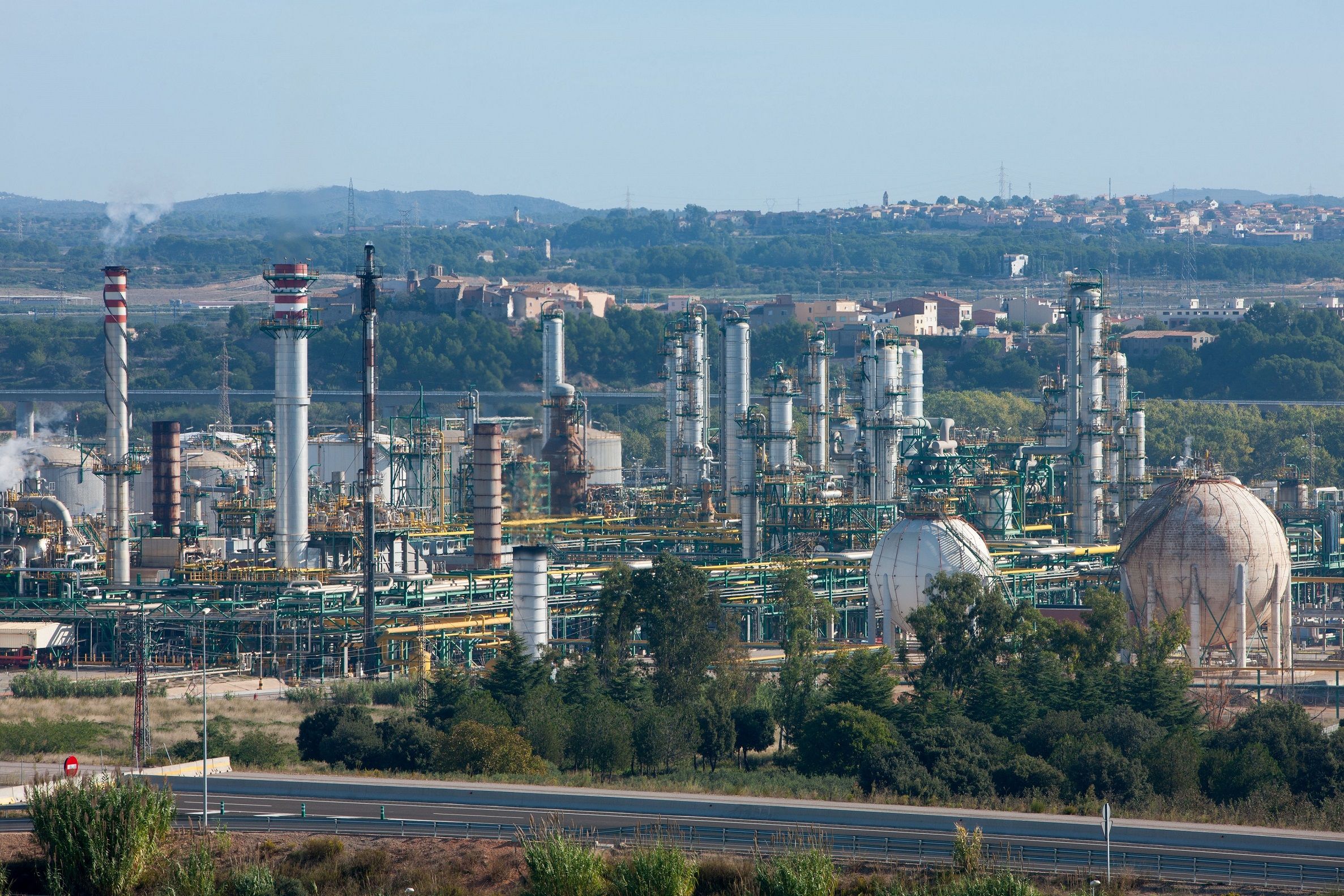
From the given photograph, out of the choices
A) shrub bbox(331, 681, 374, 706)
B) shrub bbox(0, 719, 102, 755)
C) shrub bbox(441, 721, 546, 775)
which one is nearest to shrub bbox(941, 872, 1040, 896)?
shrub bbox(441, 721, 546, 775)

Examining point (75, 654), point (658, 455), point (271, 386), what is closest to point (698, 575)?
point (75, 654)

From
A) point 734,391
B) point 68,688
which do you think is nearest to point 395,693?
point 68,688

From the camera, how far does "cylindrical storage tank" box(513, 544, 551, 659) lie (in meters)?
57.9

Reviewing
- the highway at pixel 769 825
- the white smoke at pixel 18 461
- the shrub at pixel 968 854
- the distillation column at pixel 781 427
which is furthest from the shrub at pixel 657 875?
the white smoke at pixel 18 461

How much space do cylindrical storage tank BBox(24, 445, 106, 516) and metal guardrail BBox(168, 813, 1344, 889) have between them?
5692 cm

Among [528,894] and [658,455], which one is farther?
[658,455]

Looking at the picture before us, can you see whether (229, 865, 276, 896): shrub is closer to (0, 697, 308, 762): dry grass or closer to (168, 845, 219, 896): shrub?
(168, 845, 219, 896): shrub

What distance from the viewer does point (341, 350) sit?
157875 millimetres

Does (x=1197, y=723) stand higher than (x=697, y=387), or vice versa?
(x=697, y=387)

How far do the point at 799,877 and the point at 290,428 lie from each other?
3953cm

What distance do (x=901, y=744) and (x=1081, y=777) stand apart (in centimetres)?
402

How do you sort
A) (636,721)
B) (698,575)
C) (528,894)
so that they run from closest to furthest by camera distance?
1. (528,894)
2. (636,721)
3. (698,575)


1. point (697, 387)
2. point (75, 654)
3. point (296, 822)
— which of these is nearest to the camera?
point (296, 822)

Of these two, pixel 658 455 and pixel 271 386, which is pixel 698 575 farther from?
pixel 271 386
